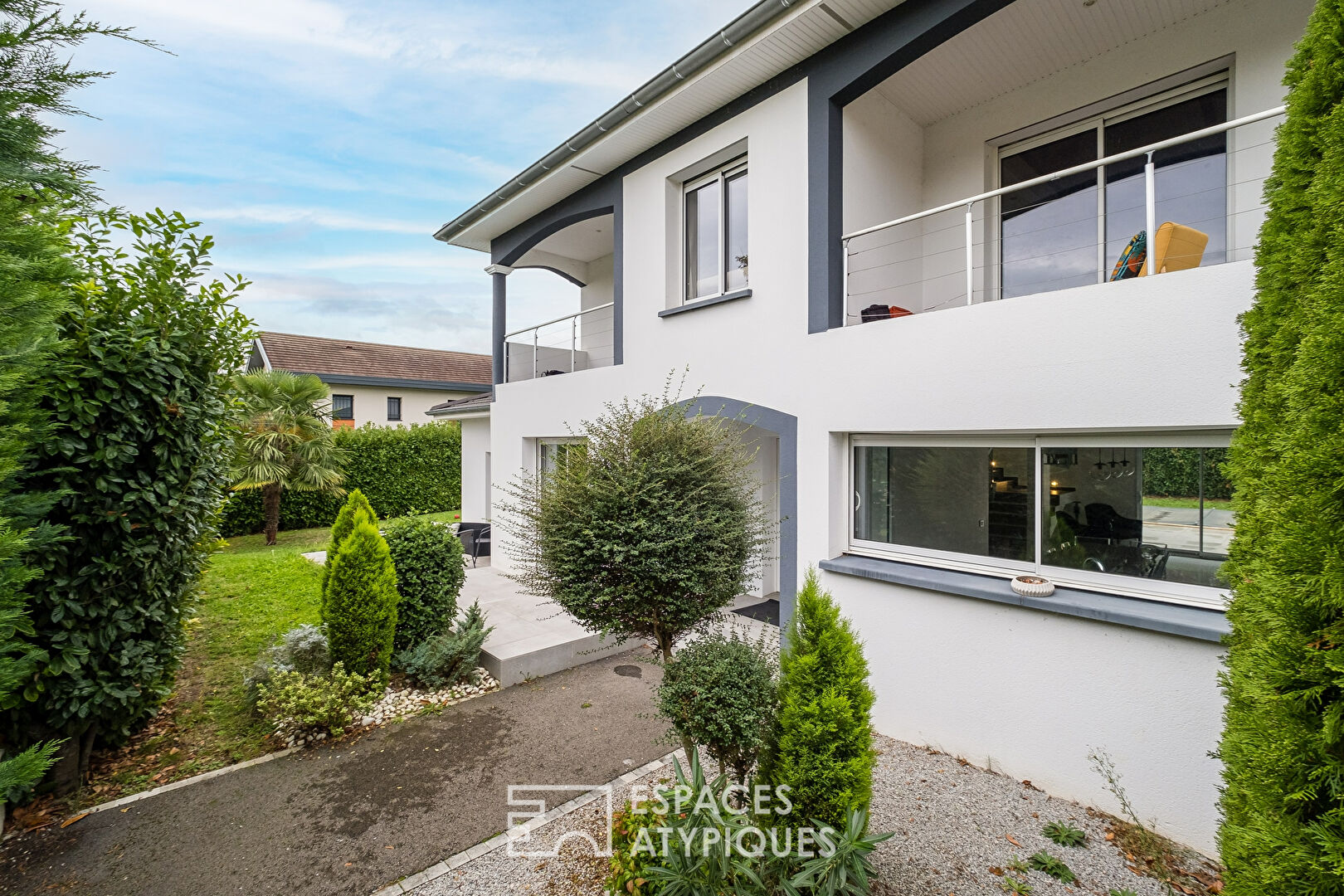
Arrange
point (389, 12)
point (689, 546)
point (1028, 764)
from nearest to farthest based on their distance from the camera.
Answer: point (689, 546)
point (1028, 764)
point (389, 12)

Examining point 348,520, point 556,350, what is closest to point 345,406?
point 556,350

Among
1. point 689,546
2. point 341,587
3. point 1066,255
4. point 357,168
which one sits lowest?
point 341,587

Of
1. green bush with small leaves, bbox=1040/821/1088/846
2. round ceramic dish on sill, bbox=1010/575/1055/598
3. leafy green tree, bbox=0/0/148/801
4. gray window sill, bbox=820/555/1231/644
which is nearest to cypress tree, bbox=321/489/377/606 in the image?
leafy green tree, bbox=0/0/148/801

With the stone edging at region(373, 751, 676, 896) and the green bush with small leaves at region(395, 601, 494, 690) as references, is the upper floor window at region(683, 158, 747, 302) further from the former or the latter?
the stone edging at region(373, 751, 676, 896)

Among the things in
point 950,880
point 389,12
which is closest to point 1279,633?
point 950,880

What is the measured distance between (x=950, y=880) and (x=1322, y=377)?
127 inches

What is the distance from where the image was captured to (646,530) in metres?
3.74

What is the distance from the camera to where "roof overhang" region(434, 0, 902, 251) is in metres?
5.24

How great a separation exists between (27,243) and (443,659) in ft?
16.3

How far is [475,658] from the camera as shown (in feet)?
20.5

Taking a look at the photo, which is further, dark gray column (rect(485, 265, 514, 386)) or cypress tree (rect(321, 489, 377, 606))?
dark gray column (rect(485, 265, 514, 386))

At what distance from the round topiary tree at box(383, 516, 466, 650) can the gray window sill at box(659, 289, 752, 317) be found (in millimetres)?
3999

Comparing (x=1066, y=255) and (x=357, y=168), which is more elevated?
(x=357, y=168)

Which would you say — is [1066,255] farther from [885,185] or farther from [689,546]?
[689,546]
